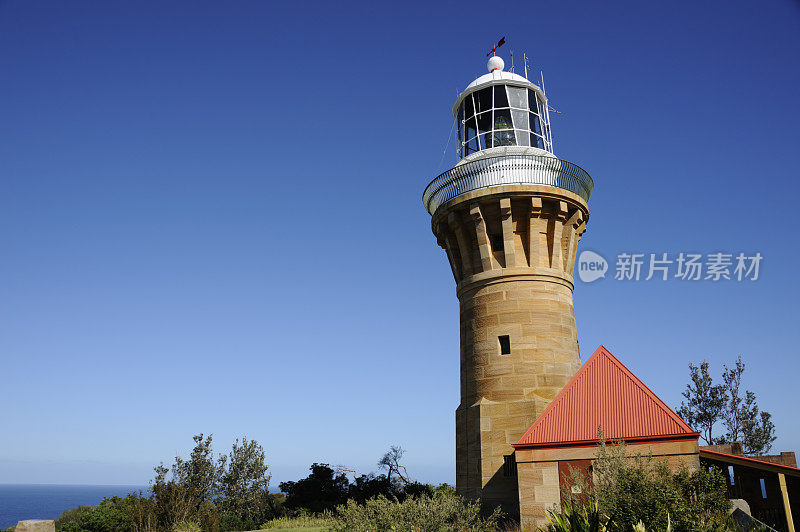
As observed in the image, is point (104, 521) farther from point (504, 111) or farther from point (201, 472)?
point (504, 111)

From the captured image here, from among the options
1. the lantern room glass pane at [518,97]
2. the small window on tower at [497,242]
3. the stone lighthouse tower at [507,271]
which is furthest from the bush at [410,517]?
the lantern room glass pane at [518,97]

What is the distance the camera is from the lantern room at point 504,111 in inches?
832

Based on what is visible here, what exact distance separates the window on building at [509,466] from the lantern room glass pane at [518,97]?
40.7 feet

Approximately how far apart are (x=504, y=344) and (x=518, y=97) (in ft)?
30.4

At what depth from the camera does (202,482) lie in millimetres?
28953

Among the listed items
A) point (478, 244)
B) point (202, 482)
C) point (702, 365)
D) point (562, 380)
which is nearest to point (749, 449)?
point (702, 365)

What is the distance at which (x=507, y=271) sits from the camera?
1931cm

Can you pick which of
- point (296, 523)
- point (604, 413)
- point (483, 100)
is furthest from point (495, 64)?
point (296, 523)

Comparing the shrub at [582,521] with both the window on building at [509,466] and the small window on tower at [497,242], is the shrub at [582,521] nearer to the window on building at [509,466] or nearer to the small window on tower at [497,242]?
the window on building at [509,466]

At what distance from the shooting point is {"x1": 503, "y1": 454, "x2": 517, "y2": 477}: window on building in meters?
17.2

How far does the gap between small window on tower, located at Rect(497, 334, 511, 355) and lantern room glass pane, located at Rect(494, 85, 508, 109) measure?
8.60 metres

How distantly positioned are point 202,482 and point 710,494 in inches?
952

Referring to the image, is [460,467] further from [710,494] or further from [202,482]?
[202,482]

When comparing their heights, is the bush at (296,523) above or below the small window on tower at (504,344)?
below
